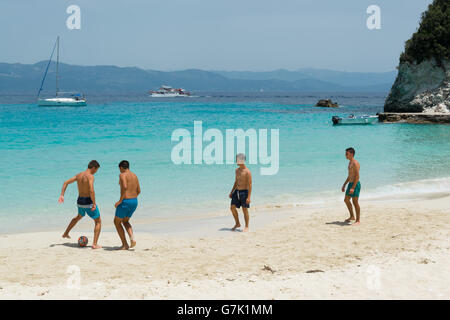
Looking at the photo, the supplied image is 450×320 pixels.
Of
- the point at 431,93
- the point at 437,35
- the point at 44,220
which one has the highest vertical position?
the point at 437,35

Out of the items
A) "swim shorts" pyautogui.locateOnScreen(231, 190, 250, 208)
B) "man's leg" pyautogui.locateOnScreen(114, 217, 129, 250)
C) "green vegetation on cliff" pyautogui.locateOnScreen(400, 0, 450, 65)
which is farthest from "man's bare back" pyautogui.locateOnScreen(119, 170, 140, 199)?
"green vegetation on cliff" pyautogui.locateOnScreen(400, 0, 450, 65)

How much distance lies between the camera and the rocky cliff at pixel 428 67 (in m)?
55.0

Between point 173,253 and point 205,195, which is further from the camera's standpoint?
point 205,195

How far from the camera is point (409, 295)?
577 centimetres

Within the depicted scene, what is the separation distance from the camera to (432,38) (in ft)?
182

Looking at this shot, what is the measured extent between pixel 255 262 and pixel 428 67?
186ft

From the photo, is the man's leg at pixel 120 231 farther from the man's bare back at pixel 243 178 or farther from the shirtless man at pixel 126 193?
the man's bare back at pixel 243 178

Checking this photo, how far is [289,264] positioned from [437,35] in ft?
187

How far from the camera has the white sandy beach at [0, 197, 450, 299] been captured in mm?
6059

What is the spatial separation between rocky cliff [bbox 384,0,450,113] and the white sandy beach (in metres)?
49.5

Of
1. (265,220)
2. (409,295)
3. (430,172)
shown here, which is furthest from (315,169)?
(409,295)

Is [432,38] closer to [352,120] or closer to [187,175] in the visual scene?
[352,120]

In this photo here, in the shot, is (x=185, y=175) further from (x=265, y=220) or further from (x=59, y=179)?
(x=265, y=220)

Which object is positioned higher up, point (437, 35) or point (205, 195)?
point (437, 35)
